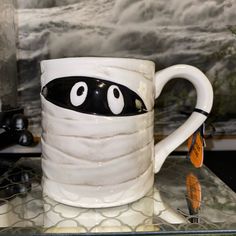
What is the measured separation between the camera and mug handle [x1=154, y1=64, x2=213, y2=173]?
1.44 ft

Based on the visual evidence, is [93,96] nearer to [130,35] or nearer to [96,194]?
[96,194]

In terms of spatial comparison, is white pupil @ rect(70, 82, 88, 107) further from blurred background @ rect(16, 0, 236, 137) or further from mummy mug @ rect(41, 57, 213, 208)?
blurred background @ rect(16, 0, 236, 137)

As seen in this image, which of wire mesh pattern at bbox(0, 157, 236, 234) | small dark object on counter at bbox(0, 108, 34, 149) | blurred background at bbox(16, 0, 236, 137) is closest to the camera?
wire mesh pattern at bbox(0, 157, 236, 234)

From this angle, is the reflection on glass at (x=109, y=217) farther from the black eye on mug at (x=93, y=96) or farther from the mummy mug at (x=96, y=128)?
the black eye on mug at (x=93, y=96)

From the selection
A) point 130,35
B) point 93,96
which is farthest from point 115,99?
point 130,35

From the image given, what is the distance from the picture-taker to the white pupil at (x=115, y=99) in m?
0.37

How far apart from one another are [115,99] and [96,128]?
4 centimetres

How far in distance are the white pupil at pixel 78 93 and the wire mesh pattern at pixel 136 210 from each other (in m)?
0.15

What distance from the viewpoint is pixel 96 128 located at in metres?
0.37

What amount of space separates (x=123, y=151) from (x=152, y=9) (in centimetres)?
41

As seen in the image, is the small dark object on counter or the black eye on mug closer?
the black eye on mug

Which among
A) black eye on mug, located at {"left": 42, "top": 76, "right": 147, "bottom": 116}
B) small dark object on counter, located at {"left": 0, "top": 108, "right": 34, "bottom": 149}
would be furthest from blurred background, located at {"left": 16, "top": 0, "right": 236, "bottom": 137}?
black eye on mug, located at {"left": 42, "top": 76, "right": 147, "bottom": 116}

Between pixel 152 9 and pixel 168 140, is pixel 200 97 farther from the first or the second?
pixel 152 9

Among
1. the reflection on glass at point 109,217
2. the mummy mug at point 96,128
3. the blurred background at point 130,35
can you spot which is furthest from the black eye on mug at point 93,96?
the blurred background at point 130,35
